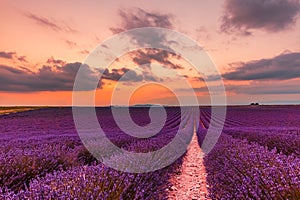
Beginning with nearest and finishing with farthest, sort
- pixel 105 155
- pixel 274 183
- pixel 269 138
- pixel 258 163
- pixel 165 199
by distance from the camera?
pixel 274 183 → pixel 258 163 → pixel 165 199 → pixel 105 155 → pixel 269 138

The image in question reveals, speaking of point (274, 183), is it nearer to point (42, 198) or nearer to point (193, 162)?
point (42, 198)

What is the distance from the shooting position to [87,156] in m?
5.94

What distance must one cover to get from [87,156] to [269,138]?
544 centimetres

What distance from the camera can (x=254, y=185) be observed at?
2.91m

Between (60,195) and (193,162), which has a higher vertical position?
(60,195)

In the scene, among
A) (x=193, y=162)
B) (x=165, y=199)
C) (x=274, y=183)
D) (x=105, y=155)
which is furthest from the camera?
(x=193, y=162)

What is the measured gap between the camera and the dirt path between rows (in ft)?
14.6

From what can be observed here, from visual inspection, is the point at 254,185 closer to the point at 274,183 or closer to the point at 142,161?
the point at 274,183

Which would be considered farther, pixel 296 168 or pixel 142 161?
pixel 142 161

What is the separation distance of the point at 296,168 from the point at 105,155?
4.14 meters

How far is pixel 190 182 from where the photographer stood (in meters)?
5.16

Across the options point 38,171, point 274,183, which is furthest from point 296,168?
point 38,171

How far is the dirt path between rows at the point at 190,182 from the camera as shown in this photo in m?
4.44

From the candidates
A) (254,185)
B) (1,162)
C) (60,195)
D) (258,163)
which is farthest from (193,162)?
(60,195)
